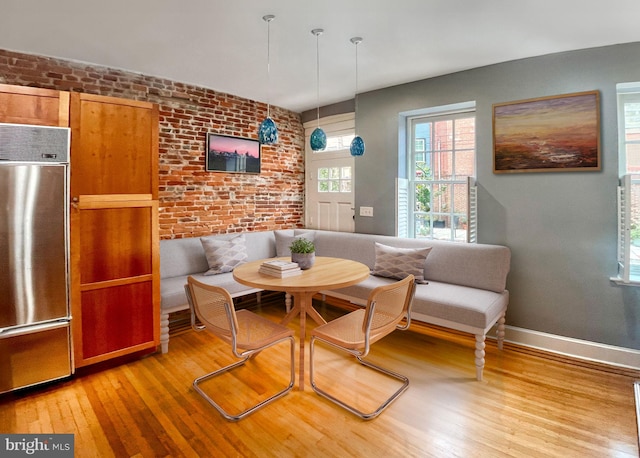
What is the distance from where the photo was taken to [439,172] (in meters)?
4.00

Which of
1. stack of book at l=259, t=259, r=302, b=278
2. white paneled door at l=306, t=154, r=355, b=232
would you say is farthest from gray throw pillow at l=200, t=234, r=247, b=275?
white paneled door at l=306, t=154, r=355, b=232

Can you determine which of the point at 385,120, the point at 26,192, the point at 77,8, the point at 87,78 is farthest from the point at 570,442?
the point at 87,78

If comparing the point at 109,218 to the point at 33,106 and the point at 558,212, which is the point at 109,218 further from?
the point at 558,212

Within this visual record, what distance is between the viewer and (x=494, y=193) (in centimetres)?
342

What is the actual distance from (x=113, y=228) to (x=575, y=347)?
13.1 ft

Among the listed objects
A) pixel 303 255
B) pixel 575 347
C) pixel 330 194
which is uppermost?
pixel 330 194

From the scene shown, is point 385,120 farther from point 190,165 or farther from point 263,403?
point 263,403

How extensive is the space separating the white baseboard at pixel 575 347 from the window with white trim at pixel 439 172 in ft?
3.37

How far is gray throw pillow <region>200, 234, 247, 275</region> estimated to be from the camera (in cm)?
375

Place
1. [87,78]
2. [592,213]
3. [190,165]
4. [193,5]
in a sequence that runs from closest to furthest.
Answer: [193,5] < [592,213] < [87,78] < [190,165]

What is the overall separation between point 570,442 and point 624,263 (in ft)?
5.18

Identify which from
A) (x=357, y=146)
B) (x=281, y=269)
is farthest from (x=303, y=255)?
(x=357, y=146)

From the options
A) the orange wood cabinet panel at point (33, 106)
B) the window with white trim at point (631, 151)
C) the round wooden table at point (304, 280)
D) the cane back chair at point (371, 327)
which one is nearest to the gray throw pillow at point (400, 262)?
the round wooden table at point (304, 280)

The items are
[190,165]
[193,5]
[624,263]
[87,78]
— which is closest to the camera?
[193,5]
